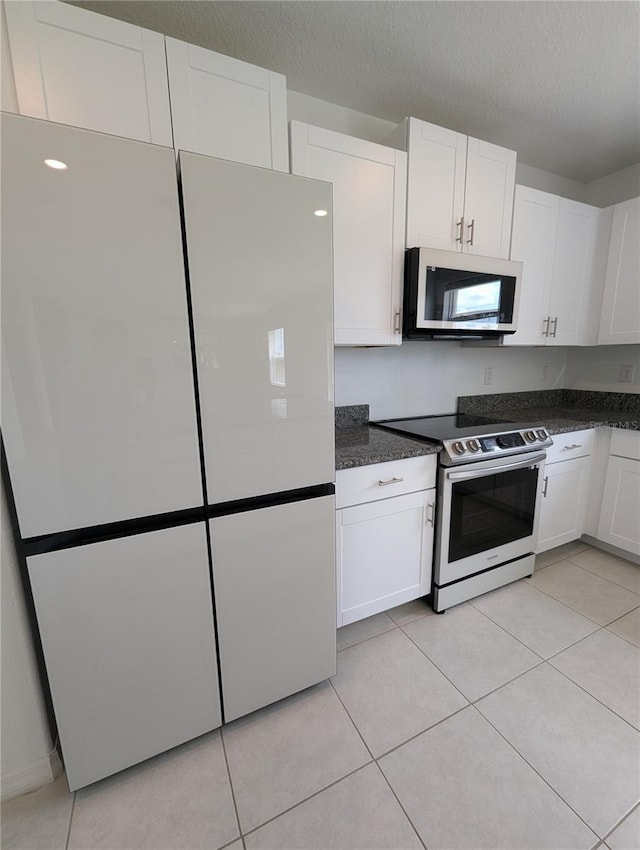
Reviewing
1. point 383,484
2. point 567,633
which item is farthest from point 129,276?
point 567,633

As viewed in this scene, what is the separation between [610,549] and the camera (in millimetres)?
2459

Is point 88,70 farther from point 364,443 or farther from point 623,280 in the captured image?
point 623,280

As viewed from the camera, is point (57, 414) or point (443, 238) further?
point (443, 238)

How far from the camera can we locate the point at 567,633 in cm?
178

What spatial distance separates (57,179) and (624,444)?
3022 mm

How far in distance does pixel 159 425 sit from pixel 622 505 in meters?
2.79

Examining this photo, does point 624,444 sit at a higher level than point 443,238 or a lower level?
lower

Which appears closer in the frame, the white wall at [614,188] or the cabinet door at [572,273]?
the cabinet door at [572,273]

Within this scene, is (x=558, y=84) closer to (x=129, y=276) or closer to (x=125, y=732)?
(x=129, y=276)

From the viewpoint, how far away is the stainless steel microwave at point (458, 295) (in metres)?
1.80

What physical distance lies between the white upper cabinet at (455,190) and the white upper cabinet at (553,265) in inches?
7.6

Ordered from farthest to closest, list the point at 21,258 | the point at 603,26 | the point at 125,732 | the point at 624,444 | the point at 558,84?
the point at 624,444
the point at 558,84
the point at 603,26
the point at 125,732
the point at 21,258

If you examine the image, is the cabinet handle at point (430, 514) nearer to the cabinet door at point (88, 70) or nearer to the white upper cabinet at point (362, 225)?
the white upper cabinet at point (362, 225)

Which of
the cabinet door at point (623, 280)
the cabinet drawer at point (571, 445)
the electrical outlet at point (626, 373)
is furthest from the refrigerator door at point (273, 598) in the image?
the electrical outlet at point (626, 373)
